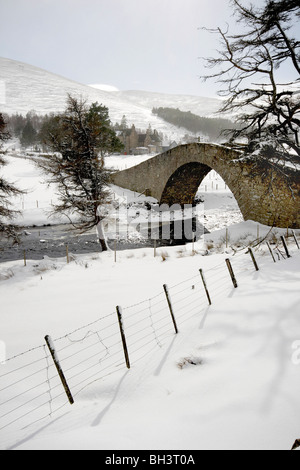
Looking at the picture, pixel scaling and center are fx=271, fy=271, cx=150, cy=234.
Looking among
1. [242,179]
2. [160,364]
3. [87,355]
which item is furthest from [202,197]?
[160,364]

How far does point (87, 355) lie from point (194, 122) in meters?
163

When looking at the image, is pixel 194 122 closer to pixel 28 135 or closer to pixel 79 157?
pixel 28 135

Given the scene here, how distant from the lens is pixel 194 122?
499ft

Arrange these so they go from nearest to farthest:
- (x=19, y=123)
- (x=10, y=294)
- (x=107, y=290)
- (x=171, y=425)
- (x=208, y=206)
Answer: (x=171, y=425), (x=107, y=290), (x=10, y=294), (x=208, y=206), (x=19, y=123)

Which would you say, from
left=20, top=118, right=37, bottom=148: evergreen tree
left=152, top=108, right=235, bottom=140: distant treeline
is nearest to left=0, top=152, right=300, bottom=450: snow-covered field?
left=20, top=118, right=37, bottom=148: evergreen tree

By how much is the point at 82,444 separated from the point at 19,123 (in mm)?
130799

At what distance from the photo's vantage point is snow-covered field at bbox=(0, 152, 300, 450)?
3135mm

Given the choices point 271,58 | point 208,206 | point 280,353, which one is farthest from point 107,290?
point 208,206

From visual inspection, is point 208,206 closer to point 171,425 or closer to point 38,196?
point 38,196

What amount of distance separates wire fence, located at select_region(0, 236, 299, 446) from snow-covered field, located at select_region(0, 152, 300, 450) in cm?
3

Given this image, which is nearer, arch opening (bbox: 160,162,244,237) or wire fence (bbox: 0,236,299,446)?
wire fence (bbox: 0,236,299,446)

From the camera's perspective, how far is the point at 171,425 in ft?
10.6

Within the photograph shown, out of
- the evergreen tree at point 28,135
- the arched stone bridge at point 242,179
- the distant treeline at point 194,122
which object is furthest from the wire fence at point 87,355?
the distant treeline at point 194,122

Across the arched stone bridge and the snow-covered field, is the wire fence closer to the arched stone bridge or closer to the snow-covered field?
the snow-covered field
